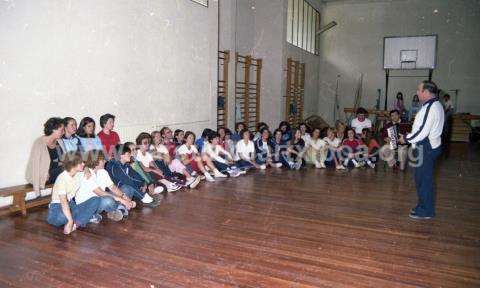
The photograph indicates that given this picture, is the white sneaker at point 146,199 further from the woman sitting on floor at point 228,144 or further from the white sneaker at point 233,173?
the woman sitting on floor at point 228,144

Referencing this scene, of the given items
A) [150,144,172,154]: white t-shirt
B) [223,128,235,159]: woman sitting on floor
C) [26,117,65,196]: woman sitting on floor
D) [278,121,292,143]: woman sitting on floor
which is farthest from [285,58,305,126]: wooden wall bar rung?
[26,117,65,196]: woman sitting on floor

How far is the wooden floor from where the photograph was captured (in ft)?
8.14

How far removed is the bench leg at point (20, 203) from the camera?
3.68 meters

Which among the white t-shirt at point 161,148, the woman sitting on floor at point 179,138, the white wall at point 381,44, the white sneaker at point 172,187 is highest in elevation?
the white wall at point 381,44

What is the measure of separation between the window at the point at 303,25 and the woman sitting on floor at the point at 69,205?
7.72 meters

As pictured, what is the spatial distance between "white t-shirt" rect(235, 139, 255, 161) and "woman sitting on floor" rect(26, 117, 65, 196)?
9.57ft

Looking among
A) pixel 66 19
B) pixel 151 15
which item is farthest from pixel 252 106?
Answer: pixel 66 19

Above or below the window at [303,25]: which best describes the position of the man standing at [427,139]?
below

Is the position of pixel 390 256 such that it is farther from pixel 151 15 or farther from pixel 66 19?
pixel 151 15

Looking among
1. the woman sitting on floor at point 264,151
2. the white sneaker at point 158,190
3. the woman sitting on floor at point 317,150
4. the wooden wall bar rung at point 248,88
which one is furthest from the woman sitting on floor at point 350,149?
the white sneaker at point 158,190

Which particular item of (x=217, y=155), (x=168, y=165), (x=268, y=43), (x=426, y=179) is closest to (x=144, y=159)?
(x=168, y=165)

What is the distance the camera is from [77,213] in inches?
131

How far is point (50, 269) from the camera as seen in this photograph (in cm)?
256

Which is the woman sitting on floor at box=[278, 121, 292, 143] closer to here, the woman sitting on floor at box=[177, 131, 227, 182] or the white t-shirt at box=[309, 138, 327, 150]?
the white t-shirt at box=[309, 138, 327, 150]
